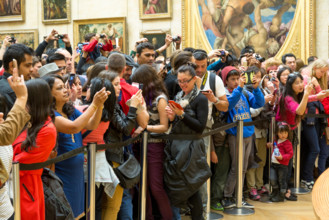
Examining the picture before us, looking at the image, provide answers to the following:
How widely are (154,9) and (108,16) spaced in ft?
4.95

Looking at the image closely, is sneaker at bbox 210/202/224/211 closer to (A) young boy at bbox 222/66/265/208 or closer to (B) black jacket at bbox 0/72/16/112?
(A) young boy at bbox 222/66/265/208

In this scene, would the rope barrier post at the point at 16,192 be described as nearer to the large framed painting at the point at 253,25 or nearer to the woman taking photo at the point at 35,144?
the woman taking photo at the point at 35,144

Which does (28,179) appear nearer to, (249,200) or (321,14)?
(249,200)

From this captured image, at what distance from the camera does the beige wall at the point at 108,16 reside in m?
14.3

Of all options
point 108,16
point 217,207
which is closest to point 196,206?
point 217,207

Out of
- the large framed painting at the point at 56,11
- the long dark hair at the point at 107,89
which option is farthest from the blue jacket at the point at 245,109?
the large framed painting at the point at 56,11

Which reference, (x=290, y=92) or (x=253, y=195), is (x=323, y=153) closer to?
(x=290, y=92)

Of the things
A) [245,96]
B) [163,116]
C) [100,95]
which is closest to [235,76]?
[245,96]

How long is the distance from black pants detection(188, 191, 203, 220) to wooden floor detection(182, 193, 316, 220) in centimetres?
104

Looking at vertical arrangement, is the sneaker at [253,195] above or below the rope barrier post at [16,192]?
below

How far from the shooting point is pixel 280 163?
788 cm

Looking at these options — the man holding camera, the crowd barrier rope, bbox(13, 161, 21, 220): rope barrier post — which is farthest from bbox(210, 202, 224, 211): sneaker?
bbox(13, 161, 21, 220): rope barrier post

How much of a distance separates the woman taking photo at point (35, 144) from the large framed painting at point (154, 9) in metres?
10.7

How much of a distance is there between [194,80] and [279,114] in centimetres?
275
